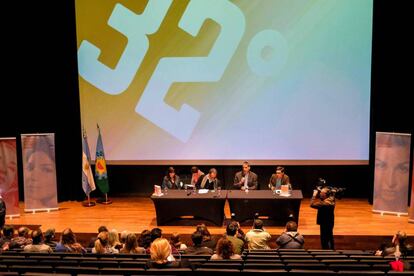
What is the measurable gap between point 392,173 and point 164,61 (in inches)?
196

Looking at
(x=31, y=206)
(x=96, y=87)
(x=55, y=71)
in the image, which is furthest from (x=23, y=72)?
(x=31, y=206)

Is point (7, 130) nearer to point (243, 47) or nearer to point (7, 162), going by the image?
point (7, 162)

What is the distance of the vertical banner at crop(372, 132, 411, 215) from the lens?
9719 millimetres

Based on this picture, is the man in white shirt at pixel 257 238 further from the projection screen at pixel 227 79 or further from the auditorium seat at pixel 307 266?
the projection screen at pixel 227 79

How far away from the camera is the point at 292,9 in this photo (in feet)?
33.7

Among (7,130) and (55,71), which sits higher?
(55,71)

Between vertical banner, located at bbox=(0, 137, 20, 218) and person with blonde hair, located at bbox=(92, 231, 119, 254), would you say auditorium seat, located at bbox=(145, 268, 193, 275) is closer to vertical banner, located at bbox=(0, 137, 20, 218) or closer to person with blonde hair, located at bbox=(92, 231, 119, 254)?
person with blonde hair, located at bbox=(92, 231, 119, 254)

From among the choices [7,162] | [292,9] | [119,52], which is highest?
[292,9]

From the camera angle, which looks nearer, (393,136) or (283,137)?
(393,136)

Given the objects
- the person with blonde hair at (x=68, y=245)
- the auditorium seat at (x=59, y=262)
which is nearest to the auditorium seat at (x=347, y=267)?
the auditorium seat at (x=59, y=262)

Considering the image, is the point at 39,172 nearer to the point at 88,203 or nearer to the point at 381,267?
the point at 88,203

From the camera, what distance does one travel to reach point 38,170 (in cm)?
1049

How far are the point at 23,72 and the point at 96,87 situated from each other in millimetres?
1599

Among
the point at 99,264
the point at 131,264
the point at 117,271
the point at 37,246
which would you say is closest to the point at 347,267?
the point at 131,264
